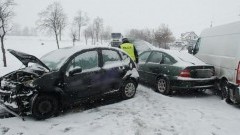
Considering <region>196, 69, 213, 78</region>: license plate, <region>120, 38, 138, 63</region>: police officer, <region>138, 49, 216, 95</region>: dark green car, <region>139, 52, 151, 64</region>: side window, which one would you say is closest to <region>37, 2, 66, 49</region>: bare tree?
<region>120, 38, 138, 63</region>: police officer

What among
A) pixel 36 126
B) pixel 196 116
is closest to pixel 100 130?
pixel 36 126

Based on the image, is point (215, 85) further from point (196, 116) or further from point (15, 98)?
point (15, 98)

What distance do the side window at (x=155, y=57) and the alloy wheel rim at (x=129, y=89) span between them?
70.0 inches

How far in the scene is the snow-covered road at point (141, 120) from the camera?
5508mm

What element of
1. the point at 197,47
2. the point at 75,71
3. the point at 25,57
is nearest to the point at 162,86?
the point at 197,47

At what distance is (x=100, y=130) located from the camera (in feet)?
18.1

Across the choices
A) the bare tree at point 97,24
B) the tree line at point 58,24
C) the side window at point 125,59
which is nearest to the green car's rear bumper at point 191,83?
the side window at point 125,59

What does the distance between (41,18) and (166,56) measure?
142ft

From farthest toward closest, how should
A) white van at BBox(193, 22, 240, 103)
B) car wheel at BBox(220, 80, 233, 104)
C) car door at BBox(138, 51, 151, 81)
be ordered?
1. car door at BBox(138, 51, 151, 81)
2. car wheel at BBox(220, 80, 233, 104)
3. white van at BBox(193, 22, 240, 103)

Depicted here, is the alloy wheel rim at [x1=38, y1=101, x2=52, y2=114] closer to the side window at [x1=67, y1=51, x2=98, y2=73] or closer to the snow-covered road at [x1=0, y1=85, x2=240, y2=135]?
the snow-covered road at [x1=0, y1=85, x2=240, y2=135]

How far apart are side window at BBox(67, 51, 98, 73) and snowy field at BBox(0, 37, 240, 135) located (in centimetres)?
114

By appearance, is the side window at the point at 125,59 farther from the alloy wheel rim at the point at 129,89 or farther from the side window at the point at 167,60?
the side window at the point at 167,60

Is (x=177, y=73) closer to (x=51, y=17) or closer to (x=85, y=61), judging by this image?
(x=85, y=61)

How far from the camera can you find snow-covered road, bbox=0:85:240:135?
5.51 m
